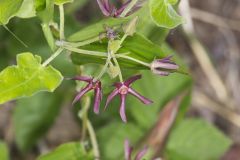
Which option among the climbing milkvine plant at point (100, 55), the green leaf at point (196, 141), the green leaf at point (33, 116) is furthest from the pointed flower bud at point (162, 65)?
the green leaf at point (33, 116)

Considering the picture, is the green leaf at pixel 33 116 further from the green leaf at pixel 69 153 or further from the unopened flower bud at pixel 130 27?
the unopened flower bud at pixel 130 27

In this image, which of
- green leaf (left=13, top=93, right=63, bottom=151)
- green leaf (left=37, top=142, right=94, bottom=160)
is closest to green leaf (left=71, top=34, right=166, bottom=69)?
green leaf (left=37, top=142, right=94, bottom=160)

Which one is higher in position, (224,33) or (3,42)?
(3,42)

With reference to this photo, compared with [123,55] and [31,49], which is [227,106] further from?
[123,55]

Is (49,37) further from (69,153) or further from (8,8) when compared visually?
(69,153)

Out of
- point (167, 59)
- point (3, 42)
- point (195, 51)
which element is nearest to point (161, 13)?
point (167, 59)

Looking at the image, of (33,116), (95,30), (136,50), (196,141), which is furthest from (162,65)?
(33,116)
